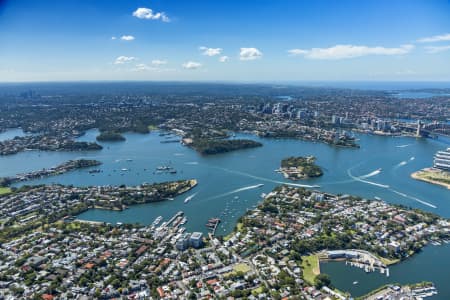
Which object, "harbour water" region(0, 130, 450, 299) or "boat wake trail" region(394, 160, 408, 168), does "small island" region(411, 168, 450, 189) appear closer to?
"harbour water" region(0, 130, 450, 299)

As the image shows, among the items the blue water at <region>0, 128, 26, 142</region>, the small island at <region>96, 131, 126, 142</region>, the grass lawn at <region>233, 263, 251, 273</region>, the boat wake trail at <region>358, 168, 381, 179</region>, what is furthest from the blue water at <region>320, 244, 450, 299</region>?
the blue water at <region>0, 128, 26, 142</region>

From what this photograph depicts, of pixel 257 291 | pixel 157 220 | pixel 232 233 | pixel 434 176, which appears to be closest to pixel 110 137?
pixel 157 220

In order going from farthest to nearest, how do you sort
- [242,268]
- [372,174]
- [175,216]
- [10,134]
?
[10,134]
[372,174]
[175,216]
[242,268]

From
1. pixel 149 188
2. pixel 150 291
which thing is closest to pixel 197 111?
pixel 149 188

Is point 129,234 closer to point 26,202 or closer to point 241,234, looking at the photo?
point 241,234

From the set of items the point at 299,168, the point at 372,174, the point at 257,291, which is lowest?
the point at 257,291

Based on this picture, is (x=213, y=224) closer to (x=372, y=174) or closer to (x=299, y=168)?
(x=299, y=168)

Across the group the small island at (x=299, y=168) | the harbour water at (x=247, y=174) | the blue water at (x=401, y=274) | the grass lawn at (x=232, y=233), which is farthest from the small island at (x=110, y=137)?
the blue water at (x=401, y=274)

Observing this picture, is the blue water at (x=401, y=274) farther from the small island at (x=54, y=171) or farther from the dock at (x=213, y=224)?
the small island at (x=54, y=171)
